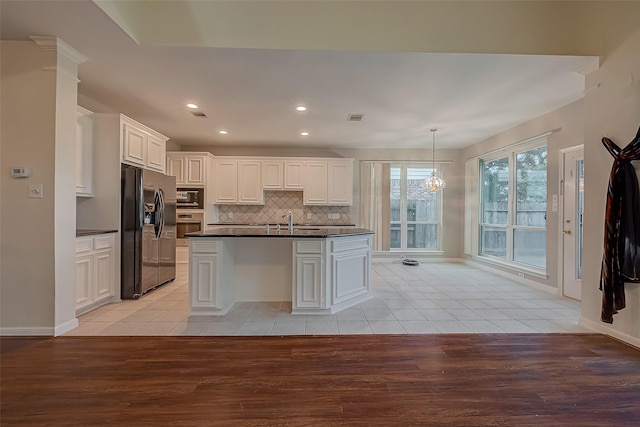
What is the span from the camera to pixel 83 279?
3.10 m

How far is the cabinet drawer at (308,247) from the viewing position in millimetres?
3137

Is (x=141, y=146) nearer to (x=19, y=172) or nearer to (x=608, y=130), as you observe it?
(x=19, y=172)

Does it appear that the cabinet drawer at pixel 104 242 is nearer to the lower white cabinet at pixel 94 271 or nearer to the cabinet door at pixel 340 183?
the lower white cabinet at pixel 94 271

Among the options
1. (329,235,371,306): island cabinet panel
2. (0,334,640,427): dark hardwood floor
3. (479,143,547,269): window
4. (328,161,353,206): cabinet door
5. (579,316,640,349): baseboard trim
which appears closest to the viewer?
(0,334,640,427): dark hardwood floor

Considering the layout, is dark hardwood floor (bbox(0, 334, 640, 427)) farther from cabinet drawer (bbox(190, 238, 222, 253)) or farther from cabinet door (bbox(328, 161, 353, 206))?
cabinet door (bbox(328, 161, 353, 206))

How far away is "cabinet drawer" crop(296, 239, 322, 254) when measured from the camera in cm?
314

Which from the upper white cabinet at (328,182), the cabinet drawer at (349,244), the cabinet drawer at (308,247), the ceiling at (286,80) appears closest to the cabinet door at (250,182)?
the upper white cabinet at (328,182)

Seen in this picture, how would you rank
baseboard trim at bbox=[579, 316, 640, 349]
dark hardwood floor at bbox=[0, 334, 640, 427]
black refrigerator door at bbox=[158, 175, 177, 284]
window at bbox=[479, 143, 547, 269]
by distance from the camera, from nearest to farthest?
dark hardwood floor at bbox=[0, 334, 640, 427] < baseboard trim at bbox=[579, 316, 640, 349] < black refrigerator door at bbox=[158, 175, 177, 284] < window at bbox=[479, 143, 547, 269]

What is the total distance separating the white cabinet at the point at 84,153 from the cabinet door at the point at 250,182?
2.77 meters

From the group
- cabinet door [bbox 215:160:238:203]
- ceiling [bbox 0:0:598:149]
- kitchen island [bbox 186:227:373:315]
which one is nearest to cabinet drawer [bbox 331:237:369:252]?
kitchen island [bbox 186:227:373:315]

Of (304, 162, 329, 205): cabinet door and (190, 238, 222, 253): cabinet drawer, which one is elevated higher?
(304, 162, 329, 205): cabinet door

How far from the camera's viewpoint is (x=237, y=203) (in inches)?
239

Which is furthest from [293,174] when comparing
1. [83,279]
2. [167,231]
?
[83,279]

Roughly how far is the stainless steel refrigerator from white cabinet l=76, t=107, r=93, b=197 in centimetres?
34
